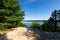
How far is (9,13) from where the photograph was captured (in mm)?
10258

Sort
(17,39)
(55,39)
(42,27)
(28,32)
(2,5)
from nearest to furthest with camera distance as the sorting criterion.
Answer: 1. (17,39)
2. (55,39)
3. (28,32)
4. (2,5)
5. (42,27)

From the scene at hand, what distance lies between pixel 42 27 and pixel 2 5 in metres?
3.60

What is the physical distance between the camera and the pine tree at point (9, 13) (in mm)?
9810

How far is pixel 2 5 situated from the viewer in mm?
10062

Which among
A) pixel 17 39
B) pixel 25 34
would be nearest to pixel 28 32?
pixel 25 34

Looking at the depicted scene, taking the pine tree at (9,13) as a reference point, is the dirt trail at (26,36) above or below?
below

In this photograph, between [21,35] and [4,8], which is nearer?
[21,35]

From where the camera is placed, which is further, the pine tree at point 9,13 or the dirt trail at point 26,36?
the pine tree at point 9,13

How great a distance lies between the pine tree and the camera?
9.81m

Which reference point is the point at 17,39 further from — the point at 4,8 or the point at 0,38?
the point at 4,8

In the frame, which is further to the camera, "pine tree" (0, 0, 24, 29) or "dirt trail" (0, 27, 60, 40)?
"pine tree" (0, 0, 24, 29)

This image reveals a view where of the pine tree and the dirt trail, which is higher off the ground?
the pine tree

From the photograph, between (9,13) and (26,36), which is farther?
(9,13)

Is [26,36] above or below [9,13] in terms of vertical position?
below
